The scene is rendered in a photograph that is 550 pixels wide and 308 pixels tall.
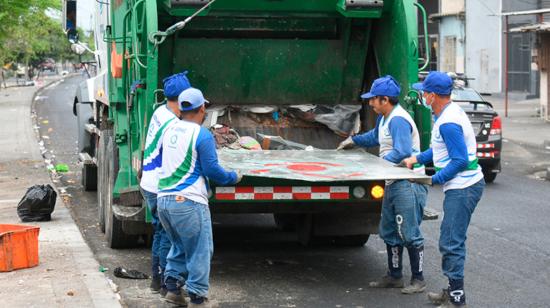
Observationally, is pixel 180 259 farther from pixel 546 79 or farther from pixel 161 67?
pixel 546 79

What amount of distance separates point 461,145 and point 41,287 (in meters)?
3.45

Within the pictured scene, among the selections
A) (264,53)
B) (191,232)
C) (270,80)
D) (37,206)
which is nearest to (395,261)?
(191,232)

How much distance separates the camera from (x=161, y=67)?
934 centimetres

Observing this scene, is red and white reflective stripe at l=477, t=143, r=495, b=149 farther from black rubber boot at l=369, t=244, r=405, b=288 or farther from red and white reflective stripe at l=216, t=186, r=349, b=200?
red and white reflective stripe at l=216, t=186, r=349, b=200

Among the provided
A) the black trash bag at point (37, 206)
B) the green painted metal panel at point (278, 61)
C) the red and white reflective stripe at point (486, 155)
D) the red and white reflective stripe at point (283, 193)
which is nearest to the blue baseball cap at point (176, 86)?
the red and white reflective stripe at point (283, 193)

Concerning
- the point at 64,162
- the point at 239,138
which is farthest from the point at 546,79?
the point at 239,138

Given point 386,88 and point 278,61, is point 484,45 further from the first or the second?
point 386,88

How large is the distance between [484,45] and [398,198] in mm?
28919

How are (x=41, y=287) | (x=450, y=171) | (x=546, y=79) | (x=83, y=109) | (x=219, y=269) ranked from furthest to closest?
(x=546, y=79) → (x=83, y=109) → (x=219, y=269) → (x=41, y=287) → (x=450, y=171)

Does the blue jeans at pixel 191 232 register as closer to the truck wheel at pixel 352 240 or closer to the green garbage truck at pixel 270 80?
the green garbage truck at pixel 270 80

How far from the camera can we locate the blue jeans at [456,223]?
276 inches

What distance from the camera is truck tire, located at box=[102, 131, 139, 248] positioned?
966 centimetres

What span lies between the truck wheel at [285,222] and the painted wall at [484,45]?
25.6 meters

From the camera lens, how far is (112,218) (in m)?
9.66
